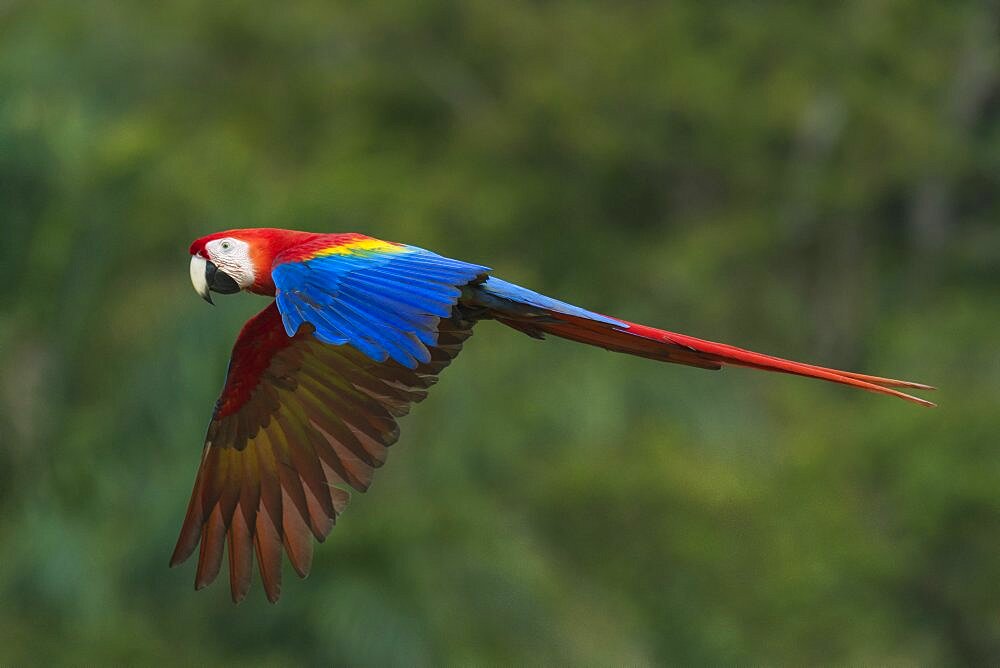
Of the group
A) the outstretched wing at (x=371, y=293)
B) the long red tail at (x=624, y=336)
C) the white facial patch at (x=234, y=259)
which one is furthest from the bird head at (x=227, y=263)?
the long red tail at (x=624, y=336)

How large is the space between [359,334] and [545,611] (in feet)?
24.8

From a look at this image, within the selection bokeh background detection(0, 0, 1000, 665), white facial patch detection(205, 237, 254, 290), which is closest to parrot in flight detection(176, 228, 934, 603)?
white facial patch detection(205, 237, 254, 290)

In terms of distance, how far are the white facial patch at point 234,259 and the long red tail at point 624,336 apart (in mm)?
588

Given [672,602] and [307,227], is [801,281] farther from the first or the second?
[307,227]

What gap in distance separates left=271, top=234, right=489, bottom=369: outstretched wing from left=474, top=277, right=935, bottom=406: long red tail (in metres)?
0.12

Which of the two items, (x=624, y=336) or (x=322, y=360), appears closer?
(x=624, y=336)

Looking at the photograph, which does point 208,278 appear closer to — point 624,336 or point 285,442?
point 285,442

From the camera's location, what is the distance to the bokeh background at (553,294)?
10.6 metres

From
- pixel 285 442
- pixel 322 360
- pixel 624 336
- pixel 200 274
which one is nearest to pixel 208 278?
pixel 200 274

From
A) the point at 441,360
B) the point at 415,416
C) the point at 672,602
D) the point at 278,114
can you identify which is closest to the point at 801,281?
the point at 278,114

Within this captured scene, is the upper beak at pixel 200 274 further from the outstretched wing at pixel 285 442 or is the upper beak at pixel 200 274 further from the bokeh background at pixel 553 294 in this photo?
the bokeh background at pixel 553 294

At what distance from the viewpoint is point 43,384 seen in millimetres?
10586

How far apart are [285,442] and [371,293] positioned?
0.91 meters

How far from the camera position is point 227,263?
5023 millimetres
